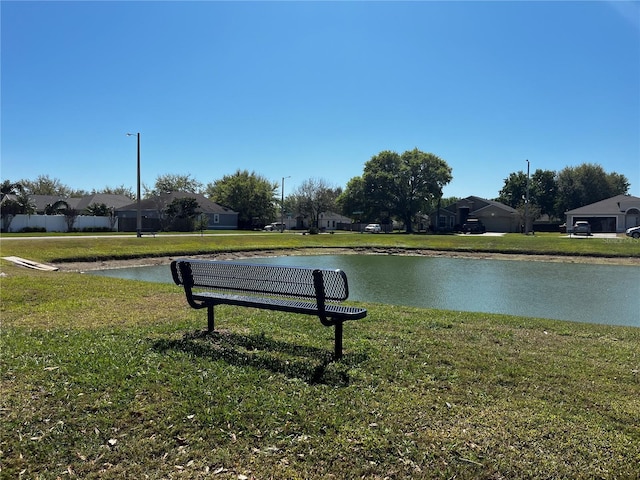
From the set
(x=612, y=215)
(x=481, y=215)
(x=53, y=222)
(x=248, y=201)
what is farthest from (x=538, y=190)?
(x=53, y=222)

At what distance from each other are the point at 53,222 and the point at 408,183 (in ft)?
145

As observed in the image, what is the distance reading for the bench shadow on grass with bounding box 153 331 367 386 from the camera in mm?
4332

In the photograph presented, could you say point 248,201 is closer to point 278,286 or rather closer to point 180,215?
point 180,215

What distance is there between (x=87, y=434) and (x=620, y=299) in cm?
1354

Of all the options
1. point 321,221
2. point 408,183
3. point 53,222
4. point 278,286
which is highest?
point 408,183

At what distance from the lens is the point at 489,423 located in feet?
11.0

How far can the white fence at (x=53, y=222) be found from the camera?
139 feet

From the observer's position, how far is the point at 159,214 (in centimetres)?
5156

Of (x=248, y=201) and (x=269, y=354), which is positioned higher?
(x=248, y=201)

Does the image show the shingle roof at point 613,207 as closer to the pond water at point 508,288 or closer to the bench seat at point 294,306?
the pond water at point 508,288

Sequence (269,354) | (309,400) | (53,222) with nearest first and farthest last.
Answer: (309,400)
(269,354)
(53,222)

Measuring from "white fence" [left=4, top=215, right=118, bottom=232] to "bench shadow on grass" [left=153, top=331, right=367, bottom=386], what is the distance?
45.0 meters

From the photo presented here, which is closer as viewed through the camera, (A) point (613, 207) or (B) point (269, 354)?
(B) point (269, 354)

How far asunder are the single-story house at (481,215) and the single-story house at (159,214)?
104 ft
